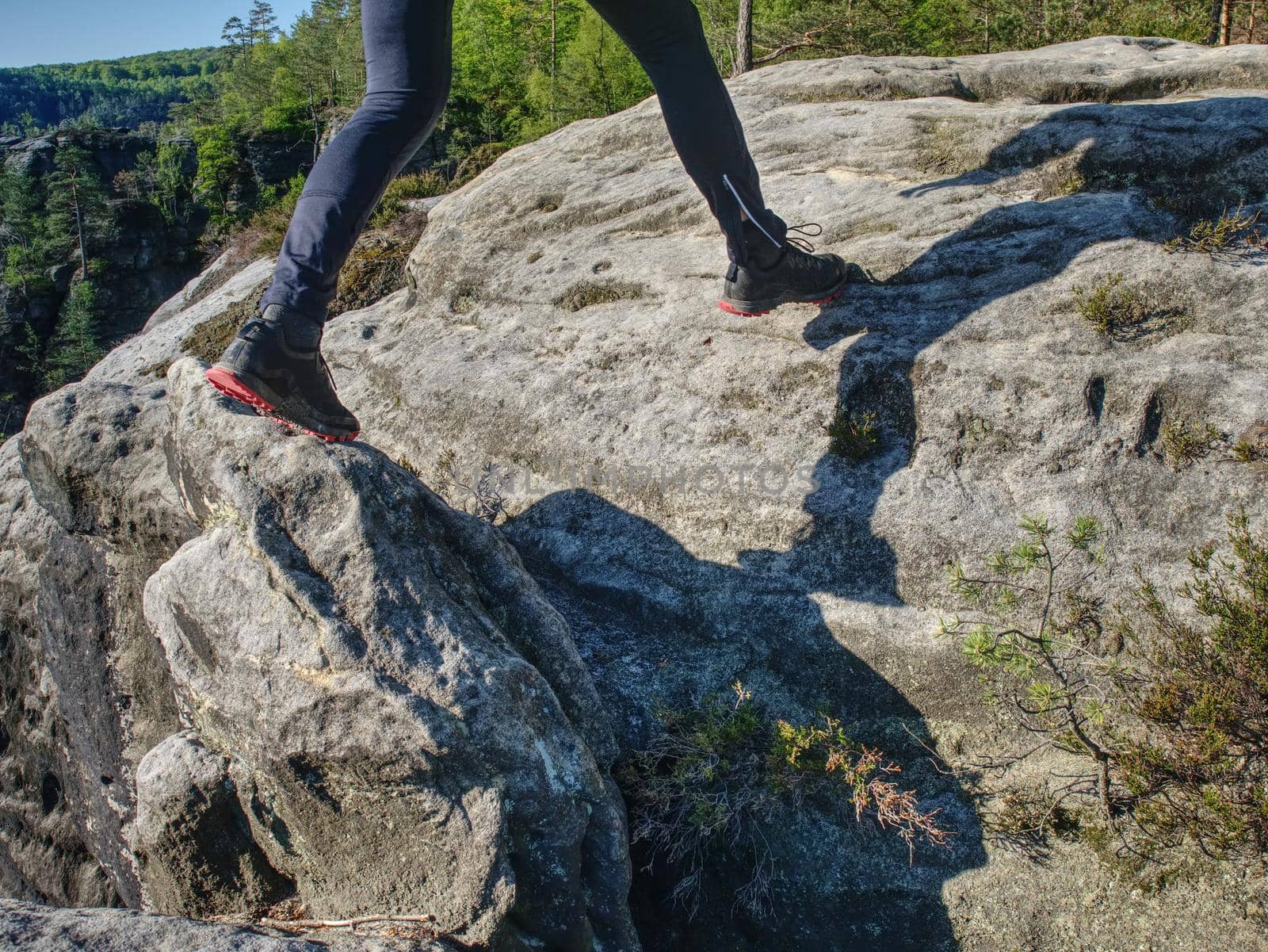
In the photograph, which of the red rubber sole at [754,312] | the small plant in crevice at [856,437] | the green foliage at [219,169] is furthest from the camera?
the green foliage at [219,169]

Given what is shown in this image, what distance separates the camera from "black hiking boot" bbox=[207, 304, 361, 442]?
302 centimetres

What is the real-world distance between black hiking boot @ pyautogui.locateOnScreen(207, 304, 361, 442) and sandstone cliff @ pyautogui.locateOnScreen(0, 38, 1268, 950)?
0.15 m

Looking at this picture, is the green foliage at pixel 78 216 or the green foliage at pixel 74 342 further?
the green foliage at pixel 78 216

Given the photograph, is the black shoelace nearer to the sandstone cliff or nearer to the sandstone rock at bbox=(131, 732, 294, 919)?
the sandstone cliff

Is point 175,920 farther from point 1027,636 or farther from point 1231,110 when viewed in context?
point 1231,110

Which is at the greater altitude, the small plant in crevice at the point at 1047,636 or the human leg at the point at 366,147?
the human leg at the point at 366,147

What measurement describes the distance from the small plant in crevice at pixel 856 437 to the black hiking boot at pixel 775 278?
0.78 meters

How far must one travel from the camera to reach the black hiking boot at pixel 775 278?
4.27 meters

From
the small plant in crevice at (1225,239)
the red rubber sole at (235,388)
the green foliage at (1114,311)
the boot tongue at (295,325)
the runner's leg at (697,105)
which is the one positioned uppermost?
the runner's leg at (697,105)

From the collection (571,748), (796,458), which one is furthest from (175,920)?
(796,458)

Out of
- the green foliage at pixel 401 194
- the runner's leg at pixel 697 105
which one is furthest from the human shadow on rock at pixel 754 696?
the green foliage at pixel 401 194

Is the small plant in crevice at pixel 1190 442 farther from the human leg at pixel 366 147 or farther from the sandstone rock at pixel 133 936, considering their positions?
the sandstone rock at pixel 133 936

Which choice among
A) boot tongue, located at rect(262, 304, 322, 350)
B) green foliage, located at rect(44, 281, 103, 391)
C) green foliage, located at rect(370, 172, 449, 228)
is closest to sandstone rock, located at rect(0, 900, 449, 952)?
boot tongue, located at rect(262, 304, 322, 350)

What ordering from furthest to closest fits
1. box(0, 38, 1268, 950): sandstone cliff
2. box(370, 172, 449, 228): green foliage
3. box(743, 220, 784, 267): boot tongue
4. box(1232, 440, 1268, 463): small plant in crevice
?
box(370, 172, 449, 228): green foliage, box(743, 220, 784, 267): boot tongue, box(1232, 440, 1268, 463): small plant in crevice, box(0, 38, 1268, 950): sandstone cliff
